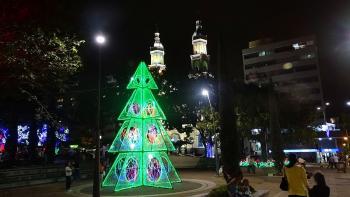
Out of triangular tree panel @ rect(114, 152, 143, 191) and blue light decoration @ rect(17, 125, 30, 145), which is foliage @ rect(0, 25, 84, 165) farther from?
blue light decoration @ rect(17, 125, 30, 145)

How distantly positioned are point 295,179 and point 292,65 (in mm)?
86570

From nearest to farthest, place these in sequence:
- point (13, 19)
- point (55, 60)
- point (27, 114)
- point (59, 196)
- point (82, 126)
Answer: point (13, 19) → point (55, 60) → point (59, 196) → point (27, 114) → point (82, 126)

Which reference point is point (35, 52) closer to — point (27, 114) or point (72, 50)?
point (72, 50)

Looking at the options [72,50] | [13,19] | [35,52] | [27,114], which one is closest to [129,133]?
[72,50]

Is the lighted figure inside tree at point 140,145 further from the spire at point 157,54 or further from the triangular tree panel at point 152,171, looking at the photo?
the spire at point 157,54

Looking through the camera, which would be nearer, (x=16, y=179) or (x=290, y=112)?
(x=16, y=179)

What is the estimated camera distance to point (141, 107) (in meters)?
21.1

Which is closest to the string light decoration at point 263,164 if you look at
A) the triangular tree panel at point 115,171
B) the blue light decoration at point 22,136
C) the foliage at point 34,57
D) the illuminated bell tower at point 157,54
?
the triangular tree panel at point 115,171

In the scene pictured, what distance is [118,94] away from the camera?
4238cm

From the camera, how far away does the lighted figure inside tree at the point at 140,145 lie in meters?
20.3

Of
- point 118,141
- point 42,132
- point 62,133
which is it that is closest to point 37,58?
point 118,141

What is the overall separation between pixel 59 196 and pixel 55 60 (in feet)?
27.9

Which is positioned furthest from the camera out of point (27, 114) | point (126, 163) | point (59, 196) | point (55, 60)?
point (27, 114)

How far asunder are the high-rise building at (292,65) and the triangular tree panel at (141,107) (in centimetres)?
6427
